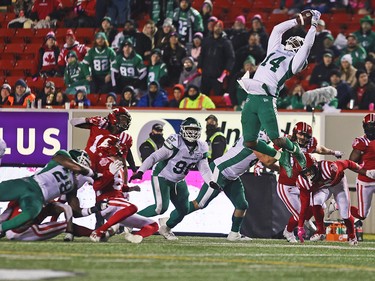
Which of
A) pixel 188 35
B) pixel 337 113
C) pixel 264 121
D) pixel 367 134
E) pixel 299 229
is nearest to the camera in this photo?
pixel 264 121

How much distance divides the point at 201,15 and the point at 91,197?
6.84 m

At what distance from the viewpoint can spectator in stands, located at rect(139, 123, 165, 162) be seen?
1925cm

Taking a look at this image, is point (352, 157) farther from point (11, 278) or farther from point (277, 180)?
point (11, 278)

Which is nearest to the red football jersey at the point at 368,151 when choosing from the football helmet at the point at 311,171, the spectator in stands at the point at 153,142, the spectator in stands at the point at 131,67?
the football helmet at the point at 311,171

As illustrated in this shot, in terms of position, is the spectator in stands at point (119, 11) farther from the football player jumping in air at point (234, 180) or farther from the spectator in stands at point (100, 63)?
the football player jumping in air at point (234, 180)

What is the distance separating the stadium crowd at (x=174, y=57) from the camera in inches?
817

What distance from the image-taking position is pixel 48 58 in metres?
23.7

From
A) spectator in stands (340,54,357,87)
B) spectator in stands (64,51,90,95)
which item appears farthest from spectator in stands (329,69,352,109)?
spectator in stands (64,51,90,95)

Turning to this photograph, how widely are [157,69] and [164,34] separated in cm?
112

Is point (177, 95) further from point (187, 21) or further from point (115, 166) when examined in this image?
point (115, 166)

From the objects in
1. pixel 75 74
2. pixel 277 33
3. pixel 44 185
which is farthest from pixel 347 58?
pixel 44 185

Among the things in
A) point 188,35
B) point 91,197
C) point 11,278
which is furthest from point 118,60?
point 11,278

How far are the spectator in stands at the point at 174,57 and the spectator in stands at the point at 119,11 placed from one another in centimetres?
245

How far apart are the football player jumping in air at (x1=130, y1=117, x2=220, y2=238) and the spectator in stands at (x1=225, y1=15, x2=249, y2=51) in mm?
6348
